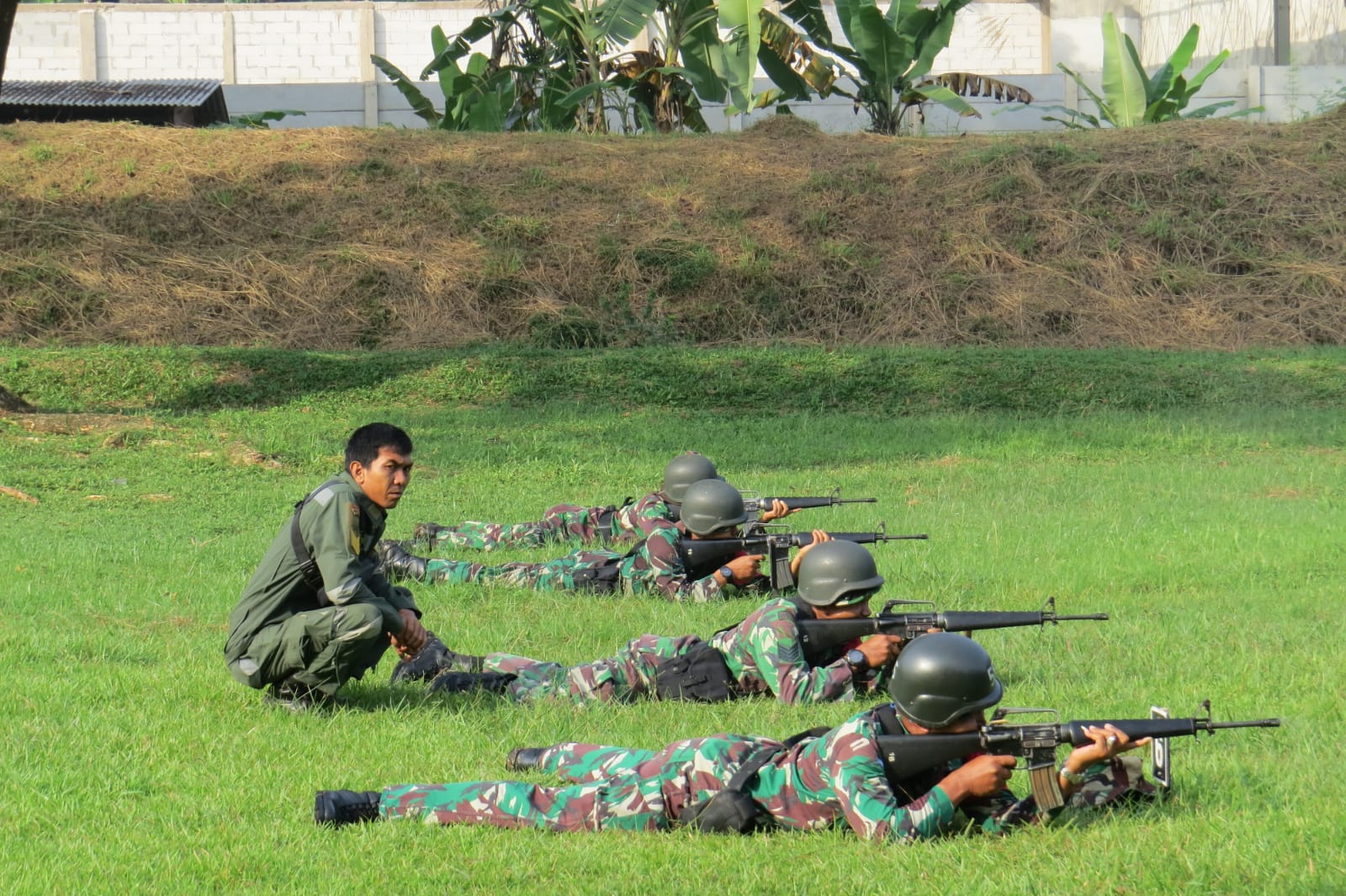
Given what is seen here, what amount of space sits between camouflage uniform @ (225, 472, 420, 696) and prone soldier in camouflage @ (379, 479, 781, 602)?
111 inches

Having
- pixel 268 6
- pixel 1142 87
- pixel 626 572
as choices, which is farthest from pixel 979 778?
pixel 268 6

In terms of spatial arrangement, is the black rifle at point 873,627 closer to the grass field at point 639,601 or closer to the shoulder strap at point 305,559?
the grass field at point 639,601

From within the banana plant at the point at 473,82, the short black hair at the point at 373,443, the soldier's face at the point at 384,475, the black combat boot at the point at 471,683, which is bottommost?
the black combat boot at the point at 471,683

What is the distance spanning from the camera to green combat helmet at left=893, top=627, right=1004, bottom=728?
5.00 m

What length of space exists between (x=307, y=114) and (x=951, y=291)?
1750 cm

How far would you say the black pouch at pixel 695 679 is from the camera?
22.9 feet

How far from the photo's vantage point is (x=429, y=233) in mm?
23359

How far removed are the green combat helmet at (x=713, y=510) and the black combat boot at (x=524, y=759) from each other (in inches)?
141

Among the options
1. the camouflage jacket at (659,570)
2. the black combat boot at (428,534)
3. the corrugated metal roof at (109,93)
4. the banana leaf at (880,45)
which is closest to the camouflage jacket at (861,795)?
the camouflage jacket at (659,570)

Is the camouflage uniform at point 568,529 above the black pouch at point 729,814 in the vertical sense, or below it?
above

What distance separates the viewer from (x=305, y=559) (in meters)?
6.64

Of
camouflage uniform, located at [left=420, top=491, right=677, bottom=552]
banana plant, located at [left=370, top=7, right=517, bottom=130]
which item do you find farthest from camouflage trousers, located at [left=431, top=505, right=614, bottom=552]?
banana plant, located at [left=370, top=7, right=517, bottom=130]

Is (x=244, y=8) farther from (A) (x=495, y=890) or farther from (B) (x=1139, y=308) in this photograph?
(A) (x=495, y=890)

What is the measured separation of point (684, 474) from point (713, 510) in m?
1.32
